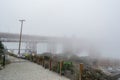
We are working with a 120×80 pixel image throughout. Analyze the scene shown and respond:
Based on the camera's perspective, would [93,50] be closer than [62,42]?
Yes

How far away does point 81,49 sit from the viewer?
34.8 meters

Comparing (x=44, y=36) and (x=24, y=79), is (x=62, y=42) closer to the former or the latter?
(x=44, y=36)

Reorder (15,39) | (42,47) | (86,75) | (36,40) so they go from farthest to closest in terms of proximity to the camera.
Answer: (42,47) → (36,40) → (15,39) → (86,75)

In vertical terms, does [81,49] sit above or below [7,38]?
below

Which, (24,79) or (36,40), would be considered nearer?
(24,79)

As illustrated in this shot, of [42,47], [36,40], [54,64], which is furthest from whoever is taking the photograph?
[42,47]

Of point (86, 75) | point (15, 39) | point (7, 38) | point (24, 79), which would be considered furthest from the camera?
point (15, 39)

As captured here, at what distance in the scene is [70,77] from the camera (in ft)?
26.7

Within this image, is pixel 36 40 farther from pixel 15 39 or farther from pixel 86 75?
pixel 86 75

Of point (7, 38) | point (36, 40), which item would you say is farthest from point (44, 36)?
point (7, 38)

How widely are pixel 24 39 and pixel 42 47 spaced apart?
801 cm

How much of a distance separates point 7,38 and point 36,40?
24.6 ft

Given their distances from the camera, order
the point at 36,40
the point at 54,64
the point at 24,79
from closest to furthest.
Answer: the point at 24,79 < the point at 54,64 < the point at 36,40

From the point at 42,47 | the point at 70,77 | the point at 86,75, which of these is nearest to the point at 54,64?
the point at 70,77
